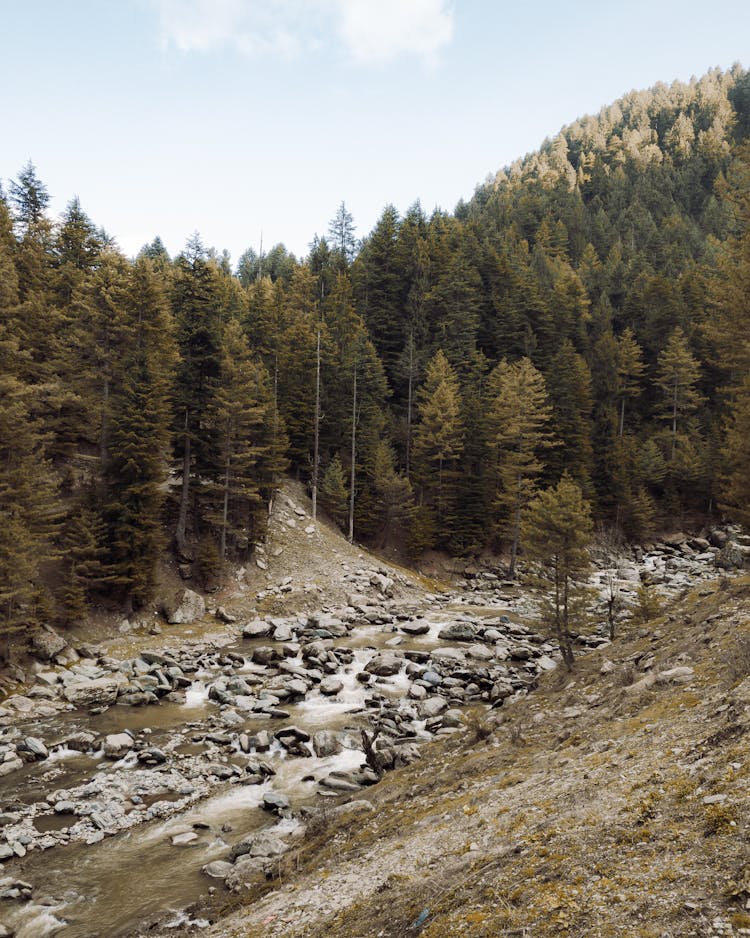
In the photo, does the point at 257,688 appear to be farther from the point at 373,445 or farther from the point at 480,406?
the point at 480,406

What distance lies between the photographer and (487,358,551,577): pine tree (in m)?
44.8

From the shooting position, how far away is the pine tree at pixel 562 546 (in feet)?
65.5

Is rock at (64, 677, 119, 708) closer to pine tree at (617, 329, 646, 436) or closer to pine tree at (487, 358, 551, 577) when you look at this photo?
pine tree at (487, 358, 551, 577)

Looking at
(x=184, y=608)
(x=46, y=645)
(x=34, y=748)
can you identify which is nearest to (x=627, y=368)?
(x=184, y=608)

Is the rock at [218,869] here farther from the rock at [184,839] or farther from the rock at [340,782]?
the rock at [340,782]

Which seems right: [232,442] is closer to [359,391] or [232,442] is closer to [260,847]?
[359,391]

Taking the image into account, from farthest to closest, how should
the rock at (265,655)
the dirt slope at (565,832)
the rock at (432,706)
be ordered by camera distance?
the rock at (265,655), the rock at (432,706), the dirt slope at (565,832)

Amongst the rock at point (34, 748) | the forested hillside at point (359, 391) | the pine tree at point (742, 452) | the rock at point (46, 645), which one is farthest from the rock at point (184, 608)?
the pine tree at point (742, 452)

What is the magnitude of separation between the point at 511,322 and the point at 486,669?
156ft

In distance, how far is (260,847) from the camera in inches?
451

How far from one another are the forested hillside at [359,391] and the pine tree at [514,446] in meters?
0.25

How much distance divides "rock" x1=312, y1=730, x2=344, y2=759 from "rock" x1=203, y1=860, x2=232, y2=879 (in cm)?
562

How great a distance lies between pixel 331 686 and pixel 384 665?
9.28 feet

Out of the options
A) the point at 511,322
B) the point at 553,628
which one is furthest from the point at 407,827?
the point at 511,322
